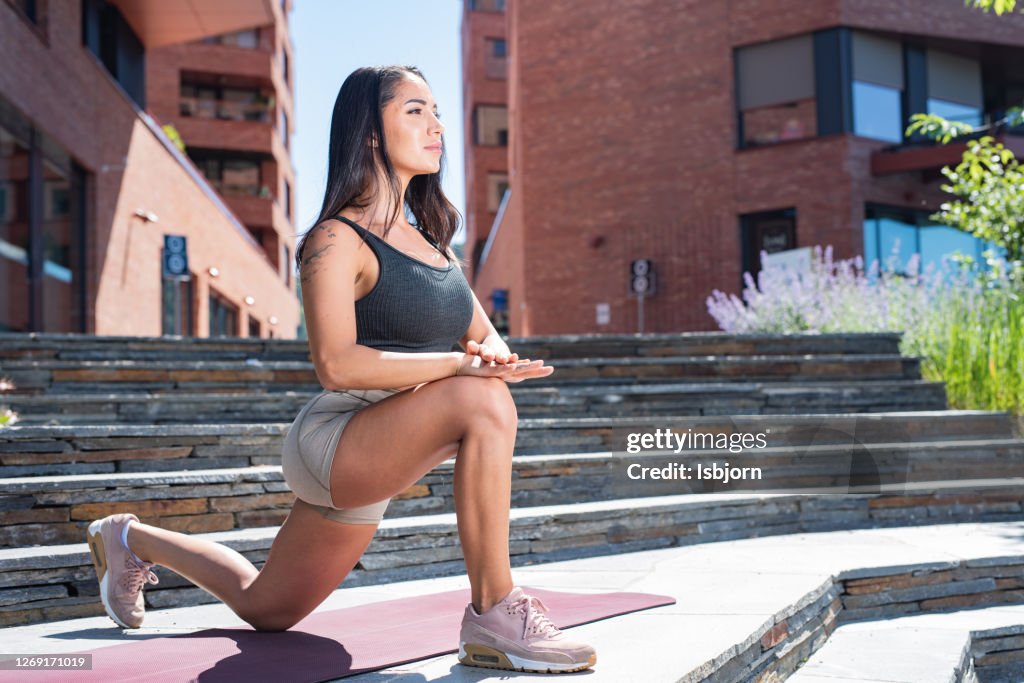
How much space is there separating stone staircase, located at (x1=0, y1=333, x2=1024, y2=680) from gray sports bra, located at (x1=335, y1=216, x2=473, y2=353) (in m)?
1.21

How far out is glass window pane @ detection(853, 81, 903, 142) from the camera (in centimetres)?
A: 1772

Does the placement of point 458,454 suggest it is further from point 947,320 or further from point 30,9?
point 30,9

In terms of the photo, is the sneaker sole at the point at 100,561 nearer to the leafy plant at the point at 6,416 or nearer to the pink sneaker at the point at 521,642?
the pink sneaker at the point at 521,642

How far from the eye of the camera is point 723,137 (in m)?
18.5

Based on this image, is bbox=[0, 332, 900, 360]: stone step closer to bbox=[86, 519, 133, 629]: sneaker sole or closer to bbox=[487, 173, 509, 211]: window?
bbox=[86, 519, 133, 629]: sneaker sole

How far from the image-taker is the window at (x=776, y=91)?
58.6 feet

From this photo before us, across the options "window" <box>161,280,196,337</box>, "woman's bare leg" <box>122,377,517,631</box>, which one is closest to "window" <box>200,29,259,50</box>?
"window" <box>161,280,196,337</box>

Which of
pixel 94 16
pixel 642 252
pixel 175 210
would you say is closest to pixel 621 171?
pixel 642 252

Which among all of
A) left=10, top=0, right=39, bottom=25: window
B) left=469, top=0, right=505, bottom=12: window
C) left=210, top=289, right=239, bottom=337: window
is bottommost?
left=210, top=289, right=239, bottom=337: window

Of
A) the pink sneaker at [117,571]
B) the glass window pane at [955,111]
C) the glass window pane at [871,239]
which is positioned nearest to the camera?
the pink sneaker at [117,571]

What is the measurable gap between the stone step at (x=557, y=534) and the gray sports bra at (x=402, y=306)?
1.64m

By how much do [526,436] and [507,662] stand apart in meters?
3.17

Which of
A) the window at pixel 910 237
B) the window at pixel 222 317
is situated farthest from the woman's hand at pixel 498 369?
the window at pixel 222 317

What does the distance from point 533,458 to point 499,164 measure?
3037cm
